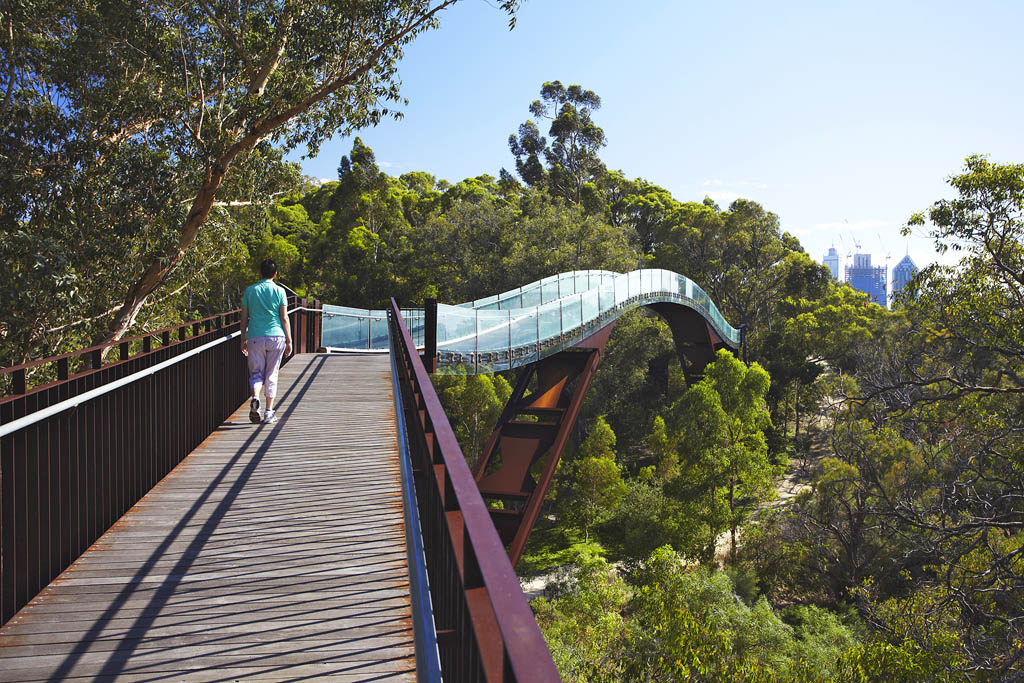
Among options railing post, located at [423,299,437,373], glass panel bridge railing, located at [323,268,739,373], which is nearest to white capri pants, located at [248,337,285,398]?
railing post, located at [423,299,437,373]

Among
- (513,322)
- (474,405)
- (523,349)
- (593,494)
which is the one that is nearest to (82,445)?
(513,322)

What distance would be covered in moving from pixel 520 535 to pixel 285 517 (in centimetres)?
1119

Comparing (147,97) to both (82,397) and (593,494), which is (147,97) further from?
(593,494)

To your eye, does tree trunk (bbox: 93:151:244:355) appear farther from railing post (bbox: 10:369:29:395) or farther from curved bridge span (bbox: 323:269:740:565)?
railing post (bbox: 10:369:29:395)

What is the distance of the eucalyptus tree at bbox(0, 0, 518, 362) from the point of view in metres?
12.9

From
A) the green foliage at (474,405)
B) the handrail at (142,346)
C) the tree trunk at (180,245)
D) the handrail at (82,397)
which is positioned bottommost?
the green foliage at (474,405)

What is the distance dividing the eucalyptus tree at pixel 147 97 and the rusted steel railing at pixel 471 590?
39.7 ft

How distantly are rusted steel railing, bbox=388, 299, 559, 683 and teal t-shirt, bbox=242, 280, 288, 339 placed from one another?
13.6 ft

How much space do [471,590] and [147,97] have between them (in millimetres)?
16132

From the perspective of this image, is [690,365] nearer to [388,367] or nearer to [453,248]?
[453,248]

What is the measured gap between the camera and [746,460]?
27297mm

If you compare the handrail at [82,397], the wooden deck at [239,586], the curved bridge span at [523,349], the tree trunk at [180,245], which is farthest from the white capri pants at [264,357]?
the tree trunk at [180,245]

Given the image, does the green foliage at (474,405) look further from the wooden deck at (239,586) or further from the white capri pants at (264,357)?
the wooden deck at (239,586)

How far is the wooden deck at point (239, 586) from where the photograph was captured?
2713 millimetres
